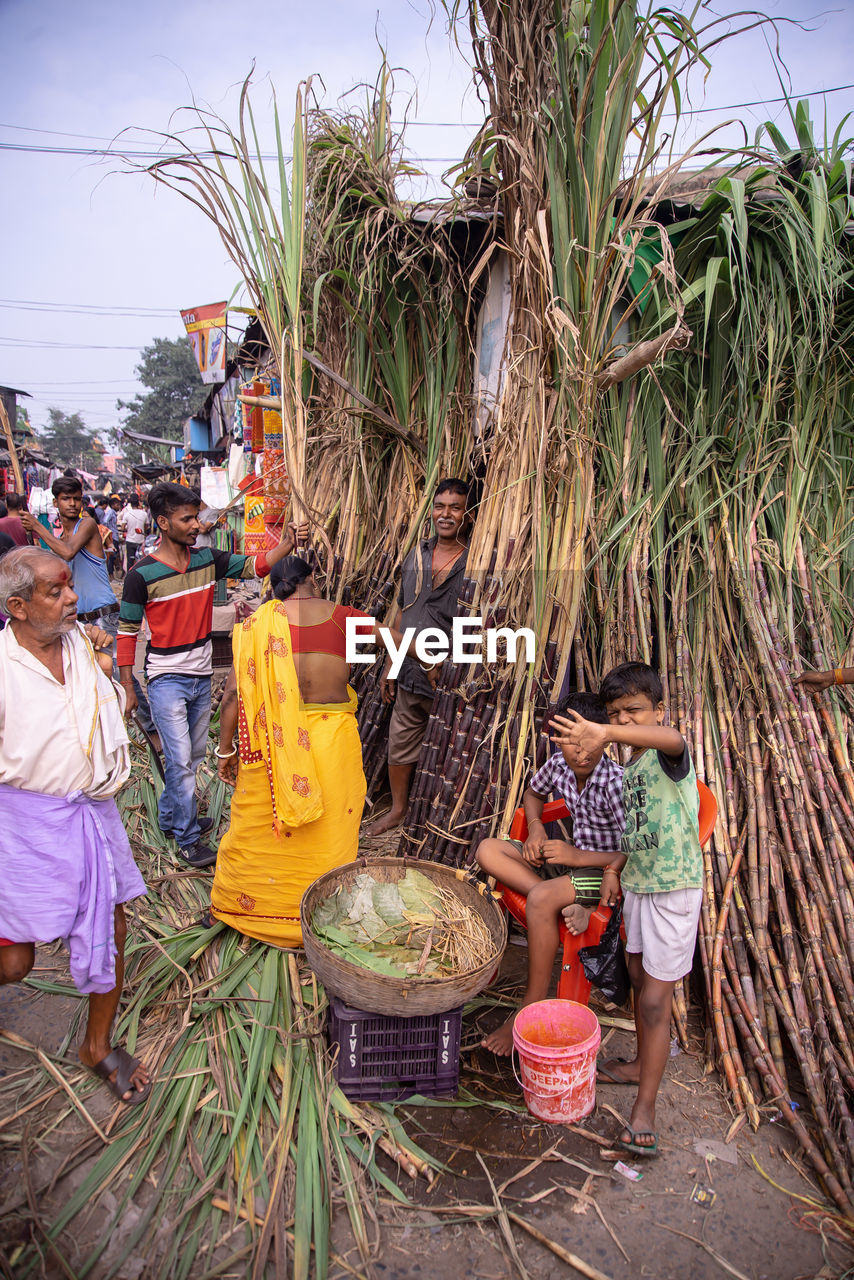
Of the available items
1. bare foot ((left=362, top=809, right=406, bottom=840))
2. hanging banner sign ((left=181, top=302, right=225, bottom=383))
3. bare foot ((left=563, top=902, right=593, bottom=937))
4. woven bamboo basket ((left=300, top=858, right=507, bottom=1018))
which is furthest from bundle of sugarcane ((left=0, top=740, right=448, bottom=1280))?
hanging banner sign ((left=181, top=302, right=225, bottom=383))

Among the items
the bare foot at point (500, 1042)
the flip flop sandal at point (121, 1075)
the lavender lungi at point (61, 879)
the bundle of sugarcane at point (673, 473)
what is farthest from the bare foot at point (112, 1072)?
the bundle of sugarcane at point (673, 473)

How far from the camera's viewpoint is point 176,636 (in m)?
3.47

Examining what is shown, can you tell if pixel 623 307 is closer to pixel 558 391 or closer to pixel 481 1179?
pixel 558 391

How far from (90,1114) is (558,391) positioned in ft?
9.69

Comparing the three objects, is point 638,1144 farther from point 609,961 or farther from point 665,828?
point 665,828

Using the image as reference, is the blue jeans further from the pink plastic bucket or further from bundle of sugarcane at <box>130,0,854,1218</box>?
the pink plastic bucket

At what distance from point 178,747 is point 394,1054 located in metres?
1.92

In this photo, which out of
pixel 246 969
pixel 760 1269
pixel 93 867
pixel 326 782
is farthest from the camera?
pixel 326 782

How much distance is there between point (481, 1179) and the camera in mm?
1945

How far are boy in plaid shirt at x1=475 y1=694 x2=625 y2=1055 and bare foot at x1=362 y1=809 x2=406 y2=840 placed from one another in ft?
3.97

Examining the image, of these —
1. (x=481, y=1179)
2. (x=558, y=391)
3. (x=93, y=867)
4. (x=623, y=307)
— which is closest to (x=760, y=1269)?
(x=481, y=1179)

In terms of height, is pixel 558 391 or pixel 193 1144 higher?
pixel 558 391

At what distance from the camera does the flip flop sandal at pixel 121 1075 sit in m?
2.15

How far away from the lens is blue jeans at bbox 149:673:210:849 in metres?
3.51
